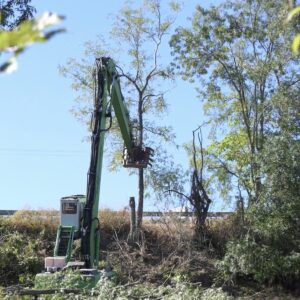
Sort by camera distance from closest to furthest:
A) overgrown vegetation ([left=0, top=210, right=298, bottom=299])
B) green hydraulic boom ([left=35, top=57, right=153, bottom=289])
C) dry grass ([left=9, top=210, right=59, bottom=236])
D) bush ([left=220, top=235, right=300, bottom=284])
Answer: green hydraulic boom ([left=35, top=57, right=153, bottom=289]) < bush ([left=220, top=235, right=300, bottom=284]) < overgrown vegetation ([left=0, top=210, right=298, bottom=299]) < dry grass ([left=9, top=210, right=59, bottom=236])

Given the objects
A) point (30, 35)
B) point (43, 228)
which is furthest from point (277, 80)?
point (30, 35)

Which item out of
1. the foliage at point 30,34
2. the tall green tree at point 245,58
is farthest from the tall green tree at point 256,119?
the foliage at point 30,34

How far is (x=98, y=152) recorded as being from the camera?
53.6 feet

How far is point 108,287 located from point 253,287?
11.2 meters

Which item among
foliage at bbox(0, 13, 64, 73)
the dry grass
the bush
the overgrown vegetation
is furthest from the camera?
the dry grass

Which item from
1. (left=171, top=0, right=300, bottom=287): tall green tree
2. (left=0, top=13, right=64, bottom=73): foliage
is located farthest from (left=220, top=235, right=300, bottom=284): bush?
(left=0, top=13, right=64, bottom=73): foliage

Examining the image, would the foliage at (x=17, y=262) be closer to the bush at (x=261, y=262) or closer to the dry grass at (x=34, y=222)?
the dry grass at (x=34, y=222)

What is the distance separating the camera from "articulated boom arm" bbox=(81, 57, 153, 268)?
1593cm

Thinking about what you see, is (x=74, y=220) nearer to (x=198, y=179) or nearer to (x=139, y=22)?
(x=198, y=179)

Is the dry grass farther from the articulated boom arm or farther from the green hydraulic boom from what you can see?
the green hydraulic boom

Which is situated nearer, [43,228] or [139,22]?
[43,228]

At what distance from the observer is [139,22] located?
25.6m

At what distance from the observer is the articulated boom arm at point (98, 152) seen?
52.3ft

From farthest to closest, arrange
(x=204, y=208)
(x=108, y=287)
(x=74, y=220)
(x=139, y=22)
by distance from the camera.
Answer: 1. (x=139, y=22)
2. (x=204, y=208)
3. (x=74, y=220)
4. (x=108, y=287)
